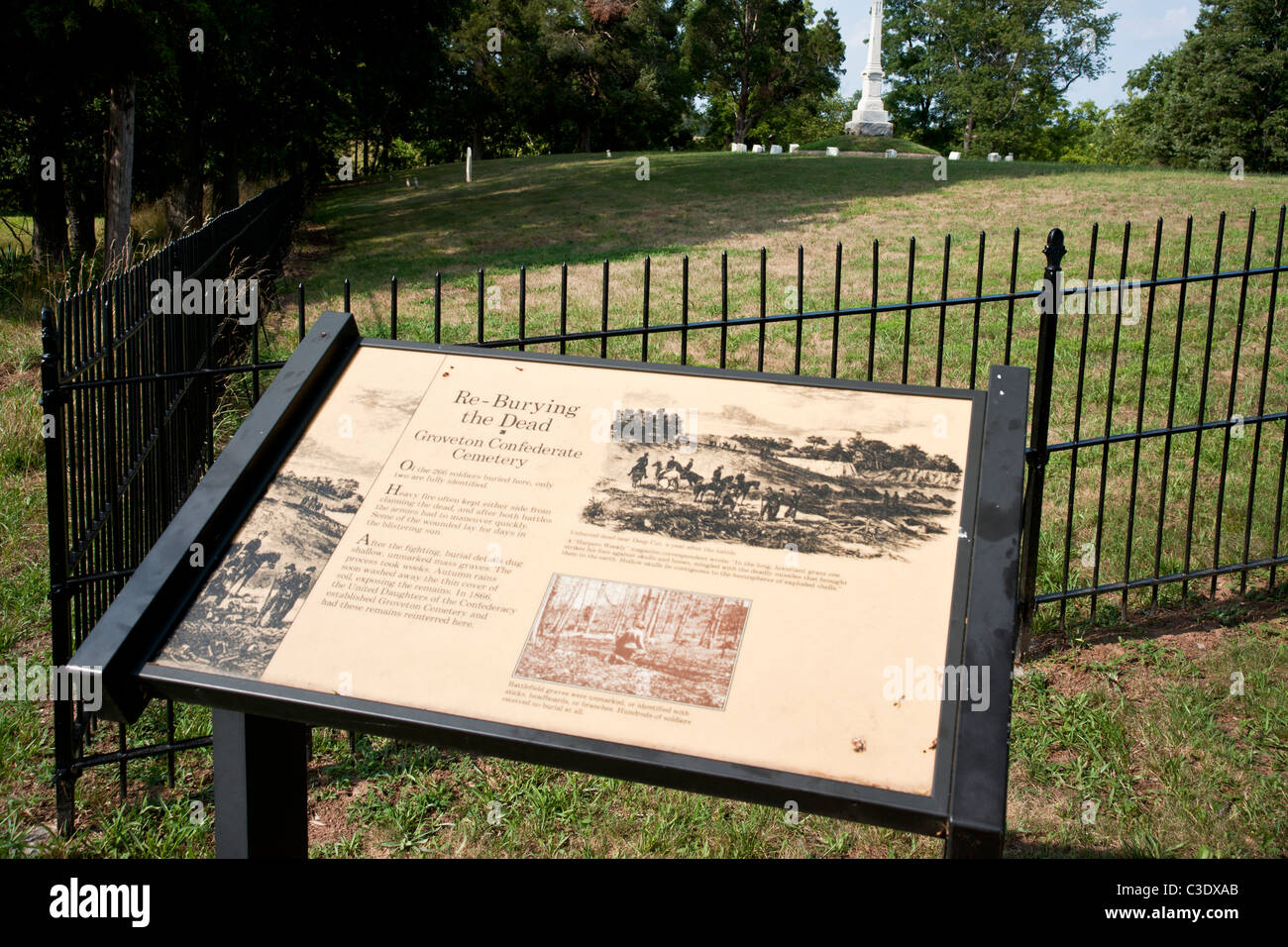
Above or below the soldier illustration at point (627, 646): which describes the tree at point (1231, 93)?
above

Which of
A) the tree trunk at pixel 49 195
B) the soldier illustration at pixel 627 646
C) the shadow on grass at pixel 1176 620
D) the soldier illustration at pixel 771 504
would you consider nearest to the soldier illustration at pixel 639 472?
the soldier illustration at pixel 771 504

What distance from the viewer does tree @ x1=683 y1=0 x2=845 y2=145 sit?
43844 mm

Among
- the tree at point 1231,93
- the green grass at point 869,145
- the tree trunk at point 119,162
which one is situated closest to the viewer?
the tree trunk at point 119,162

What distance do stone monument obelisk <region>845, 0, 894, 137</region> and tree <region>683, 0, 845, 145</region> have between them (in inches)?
365

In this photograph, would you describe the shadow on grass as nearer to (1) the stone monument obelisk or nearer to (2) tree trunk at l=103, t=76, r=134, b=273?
(2) tree trunk at l=103, t=76, r=134, b=273

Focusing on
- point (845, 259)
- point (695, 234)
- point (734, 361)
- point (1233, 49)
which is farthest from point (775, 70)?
point (734, 361)

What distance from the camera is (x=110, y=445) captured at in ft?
13.0

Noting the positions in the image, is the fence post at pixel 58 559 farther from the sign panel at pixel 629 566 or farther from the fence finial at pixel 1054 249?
the fence finial at pixel 1054 249

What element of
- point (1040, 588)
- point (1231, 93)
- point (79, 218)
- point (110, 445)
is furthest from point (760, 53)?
point (110, 445)

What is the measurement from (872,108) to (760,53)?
1071cm

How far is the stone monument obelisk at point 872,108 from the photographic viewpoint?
1334 inches

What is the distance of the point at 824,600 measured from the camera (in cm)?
215

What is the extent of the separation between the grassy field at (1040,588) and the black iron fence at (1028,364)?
43 millimetres

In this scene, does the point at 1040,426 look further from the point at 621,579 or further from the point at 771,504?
the point at 621,579
